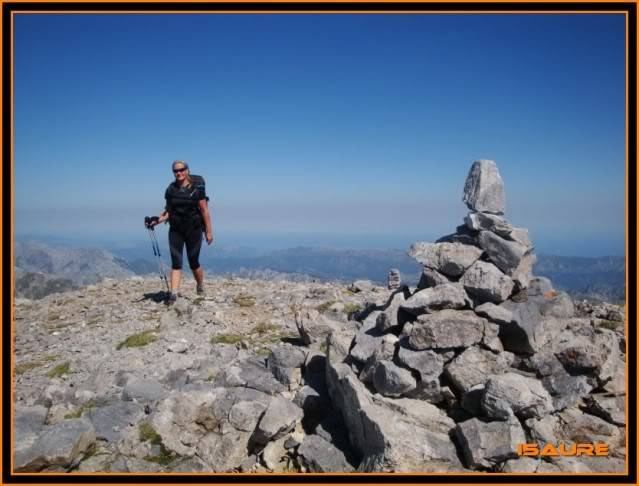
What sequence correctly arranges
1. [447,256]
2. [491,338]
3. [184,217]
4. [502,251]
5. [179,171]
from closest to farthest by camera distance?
1. [491,338]
2. [502,251]
3. [447,256]
4. [179,171]
5. [184,217]

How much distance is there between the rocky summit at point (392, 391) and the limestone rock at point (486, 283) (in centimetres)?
3

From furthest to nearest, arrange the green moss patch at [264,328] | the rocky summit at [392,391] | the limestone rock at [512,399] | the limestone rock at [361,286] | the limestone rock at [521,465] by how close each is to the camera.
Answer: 1. the limestone rock at [361,286]
2. the green moss patch at [264,328]
3. the limestone rock at [512,399]
4. the rocky summit at [392,391]
5. the limestone rock at [521,465]

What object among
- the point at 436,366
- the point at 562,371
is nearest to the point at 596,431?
the point at 562,371

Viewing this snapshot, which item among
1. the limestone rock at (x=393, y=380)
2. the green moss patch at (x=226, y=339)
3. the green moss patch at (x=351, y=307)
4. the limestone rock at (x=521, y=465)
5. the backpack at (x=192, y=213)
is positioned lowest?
the limestone rock at (x=521, y=465)

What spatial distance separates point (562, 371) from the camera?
26.5 ft

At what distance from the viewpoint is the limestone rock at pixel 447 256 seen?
366 inches

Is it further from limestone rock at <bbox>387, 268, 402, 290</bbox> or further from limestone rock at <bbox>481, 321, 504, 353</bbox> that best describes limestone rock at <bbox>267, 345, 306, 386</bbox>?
limestone rock at <bbox>387, 268, 402, 290</bbox>

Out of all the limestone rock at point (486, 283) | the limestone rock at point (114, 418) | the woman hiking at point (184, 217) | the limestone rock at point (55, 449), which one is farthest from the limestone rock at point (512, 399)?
the woman hiking at point (184, 217)

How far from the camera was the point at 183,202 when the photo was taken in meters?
14.5

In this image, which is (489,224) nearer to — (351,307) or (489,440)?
(489,440)

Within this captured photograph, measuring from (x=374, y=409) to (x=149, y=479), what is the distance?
3.90m

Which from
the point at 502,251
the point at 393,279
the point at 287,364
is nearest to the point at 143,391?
the point at 287,364

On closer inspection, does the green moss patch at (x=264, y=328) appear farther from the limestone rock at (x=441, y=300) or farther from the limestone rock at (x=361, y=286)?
the limestone rock at (x=361, y=286)

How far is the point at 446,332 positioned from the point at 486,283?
157 cm
